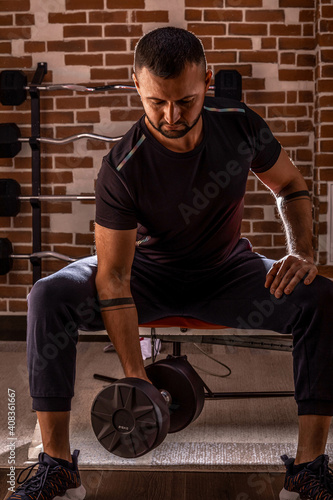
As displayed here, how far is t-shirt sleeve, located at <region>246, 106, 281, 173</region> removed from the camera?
1.60 m

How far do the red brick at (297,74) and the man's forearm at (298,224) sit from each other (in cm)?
130

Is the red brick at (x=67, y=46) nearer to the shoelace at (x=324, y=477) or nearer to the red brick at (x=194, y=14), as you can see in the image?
the red brick at (x=194, y=14)

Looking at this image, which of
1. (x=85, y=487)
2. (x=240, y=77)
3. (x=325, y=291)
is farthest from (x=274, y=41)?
(x=85, y=487)

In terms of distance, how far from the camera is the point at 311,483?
4.30ft

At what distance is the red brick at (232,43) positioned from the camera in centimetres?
277

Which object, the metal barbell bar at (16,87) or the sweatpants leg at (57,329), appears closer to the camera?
the sweatpants leg at (57,329)

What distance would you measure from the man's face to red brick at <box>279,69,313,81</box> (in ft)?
4.89

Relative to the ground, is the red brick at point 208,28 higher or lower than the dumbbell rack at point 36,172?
higher

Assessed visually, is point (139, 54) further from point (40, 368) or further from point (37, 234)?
point (37, 234)

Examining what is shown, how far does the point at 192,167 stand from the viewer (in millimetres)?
1515

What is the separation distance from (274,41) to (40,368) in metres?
2.07

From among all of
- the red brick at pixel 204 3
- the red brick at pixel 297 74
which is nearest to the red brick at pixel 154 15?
the red brick at pixel 204 3

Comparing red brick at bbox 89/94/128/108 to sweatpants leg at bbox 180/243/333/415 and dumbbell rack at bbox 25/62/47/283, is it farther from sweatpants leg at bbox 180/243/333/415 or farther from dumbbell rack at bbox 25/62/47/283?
sweatpants leg at bbox 180/243/333/415

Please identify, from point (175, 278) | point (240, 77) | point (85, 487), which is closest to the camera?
point (85, 487)
